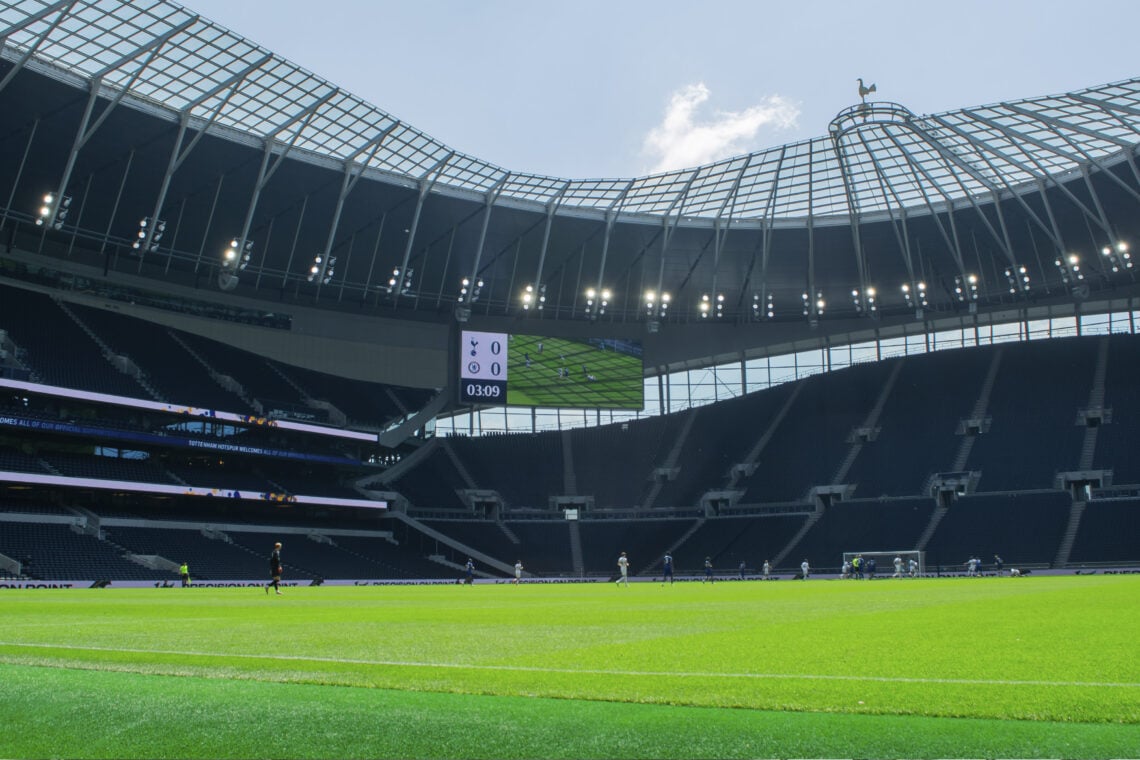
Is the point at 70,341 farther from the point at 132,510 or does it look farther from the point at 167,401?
the point at 132,510

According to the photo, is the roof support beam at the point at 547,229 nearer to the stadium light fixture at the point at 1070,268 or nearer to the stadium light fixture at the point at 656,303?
the stadium light fixture at the point at 656,303

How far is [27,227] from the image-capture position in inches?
2210

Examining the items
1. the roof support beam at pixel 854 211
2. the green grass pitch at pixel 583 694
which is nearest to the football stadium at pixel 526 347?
the roof support beam at pixel 854 211

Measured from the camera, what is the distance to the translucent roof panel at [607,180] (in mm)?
44125

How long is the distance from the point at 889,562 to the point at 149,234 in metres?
46.6

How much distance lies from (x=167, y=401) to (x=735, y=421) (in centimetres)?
4070

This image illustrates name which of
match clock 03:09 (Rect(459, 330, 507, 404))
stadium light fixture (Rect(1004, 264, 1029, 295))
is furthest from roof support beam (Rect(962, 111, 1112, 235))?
match clock 03:09 (Rect(459, 330, 507, 404))

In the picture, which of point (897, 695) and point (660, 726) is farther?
point (897, 695)

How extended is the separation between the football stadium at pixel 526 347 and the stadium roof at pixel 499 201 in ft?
0.87

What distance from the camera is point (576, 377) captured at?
68.9 metres

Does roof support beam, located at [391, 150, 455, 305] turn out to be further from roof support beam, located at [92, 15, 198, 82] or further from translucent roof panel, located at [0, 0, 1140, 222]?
roof support beam, located at [92, 15, 198, 82]

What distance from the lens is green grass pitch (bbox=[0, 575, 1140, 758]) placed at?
4.33 metres

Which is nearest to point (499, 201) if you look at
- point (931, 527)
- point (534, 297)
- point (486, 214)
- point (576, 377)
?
point (486, 214)

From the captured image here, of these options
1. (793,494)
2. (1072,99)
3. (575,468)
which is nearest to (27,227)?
(575,468)
